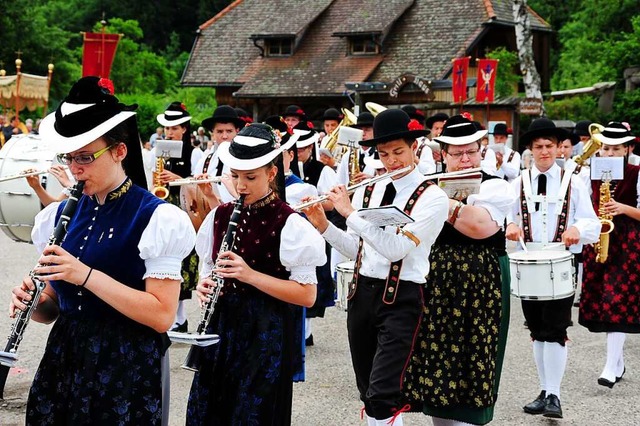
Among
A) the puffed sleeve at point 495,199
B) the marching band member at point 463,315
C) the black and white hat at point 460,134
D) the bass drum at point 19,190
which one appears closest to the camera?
the marching band member at point 463,315

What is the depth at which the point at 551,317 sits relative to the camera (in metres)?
6.49

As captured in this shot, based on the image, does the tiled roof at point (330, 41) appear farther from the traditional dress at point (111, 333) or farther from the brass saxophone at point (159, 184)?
the traditional dress at point (111, 333)

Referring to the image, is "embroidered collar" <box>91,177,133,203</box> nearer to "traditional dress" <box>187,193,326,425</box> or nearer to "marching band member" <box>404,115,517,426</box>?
"traditional dress" <box>187,193,326,425</box>

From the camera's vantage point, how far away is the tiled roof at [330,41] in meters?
32.4

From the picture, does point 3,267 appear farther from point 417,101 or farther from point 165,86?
point 165,86

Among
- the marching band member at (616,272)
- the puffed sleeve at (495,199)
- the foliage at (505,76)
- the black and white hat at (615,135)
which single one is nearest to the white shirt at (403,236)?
the puffed sleeve at (495,199)

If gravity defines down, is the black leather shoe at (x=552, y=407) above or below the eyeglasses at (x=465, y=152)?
below

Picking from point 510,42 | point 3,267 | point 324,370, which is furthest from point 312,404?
point 510,42

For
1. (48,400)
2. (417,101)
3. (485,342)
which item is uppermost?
(48,400)

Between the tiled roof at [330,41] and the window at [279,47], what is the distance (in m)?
0.30

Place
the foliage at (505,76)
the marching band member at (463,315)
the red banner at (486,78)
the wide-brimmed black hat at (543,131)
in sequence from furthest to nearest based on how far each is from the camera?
1. the foliage at (505,76)
2. the red banner at (486,78)
3. the wide-brimmed black hat at (543,131)
4. the marching band member at (463,315)

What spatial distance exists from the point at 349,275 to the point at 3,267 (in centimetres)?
753

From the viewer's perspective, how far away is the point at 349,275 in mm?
6023

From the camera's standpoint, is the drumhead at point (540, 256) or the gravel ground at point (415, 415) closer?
the drumhead at point (540, 256)
